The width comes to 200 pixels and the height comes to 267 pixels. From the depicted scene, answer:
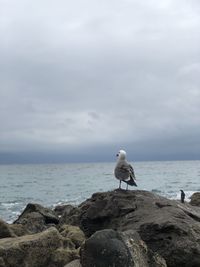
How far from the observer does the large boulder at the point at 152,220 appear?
12.5m

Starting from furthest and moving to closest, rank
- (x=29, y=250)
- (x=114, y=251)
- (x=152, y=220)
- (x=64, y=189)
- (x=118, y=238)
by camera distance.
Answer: (x=64, y=189) → (x=152, y=220) → (x=29, y=250) → (x=118, y=238) → (x=114, y=251)

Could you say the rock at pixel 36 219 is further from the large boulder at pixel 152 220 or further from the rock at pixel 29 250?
the rock at pixel 29 250

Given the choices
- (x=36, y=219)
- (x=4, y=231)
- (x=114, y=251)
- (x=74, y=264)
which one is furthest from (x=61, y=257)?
(x=36, y=219)

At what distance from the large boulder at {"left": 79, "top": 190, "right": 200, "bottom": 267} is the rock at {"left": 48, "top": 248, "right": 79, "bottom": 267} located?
1.90 metres

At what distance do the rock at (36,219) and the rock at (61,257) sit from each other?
7249mm

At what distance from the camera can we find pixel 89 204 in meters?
15.9

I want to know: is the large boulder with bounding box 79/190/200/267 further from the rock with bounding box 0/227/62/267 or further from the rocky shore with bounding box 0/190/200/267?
the rock with bounding box 0/227/62/267

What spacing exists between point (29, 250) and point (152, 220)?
3278 mm

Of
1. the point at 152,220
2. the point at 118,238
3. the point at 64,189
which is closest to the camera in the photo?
the point at 118,238

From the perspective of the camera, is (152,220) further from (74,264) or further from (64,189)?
Result: (64,189)

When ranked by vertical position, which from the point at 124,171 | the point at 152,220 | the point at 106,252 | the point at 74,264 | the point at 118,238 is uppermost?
the point at 124,171

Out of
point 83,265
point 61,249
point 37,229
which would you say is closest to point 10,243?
point 61,249

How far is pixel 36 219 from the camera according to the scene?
2138cm

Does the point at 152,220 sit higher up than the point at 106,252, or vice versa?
the point at 152,220
